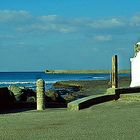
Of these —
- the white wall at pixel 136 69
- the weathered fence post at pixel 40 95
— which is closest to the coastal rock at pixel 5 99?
the weathered fence post at pixel 40 95

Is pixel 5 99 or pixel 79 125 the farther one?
pixel 5 99

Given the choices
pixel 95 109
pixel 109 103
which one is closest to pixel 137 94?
pixel 109 103

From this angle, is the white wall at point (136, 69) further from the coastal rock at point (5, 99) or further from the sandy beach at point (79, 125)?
the sandy beach at point (79, 125)

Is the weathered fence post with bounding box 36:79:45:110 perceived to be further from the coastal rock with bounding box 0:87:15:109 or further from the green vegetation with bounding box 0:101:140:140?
the coastal rock with bounding box 0:87:15:109

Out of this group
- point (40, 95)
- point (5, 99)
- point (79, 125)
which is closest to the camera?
point (79, 125)

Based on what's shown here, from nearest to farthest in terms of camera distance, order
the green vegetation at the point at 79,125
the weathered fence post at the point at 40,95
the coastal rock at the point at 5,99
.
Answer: the green vegetation at the point at 79,125
the weathered fence post at the point at 40,95
the coastal rock at the point at 5,99

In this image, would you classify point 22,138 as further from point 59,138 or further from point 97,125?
point 97,125

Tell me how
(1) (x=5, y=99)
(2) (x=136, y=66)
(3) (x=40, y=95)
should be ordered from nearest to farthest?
(3) (x=40, y=95) → (1) (x=5, y=99) → (2) (x=136, y=66)

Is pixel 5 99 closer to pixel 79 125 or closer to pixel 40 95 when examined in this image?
pixel 40 95

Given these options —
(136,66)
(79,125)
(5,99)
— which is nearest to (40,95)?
(5,99)

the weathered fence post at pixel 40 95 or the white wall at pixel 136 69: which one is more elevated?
the white wall at pixel 136 69

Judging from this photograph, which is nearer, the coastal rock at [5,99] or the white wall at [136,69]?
the coastal rock at [5,99]

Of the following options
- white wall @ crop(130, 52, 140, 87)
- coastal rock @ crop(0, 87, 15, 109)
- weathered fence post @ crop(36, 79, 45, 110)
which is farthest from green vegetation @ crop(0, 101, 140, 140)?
white wall @ crop(130, 52, 140, 87)

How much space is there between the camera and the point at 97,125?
→ 44.6 feet
